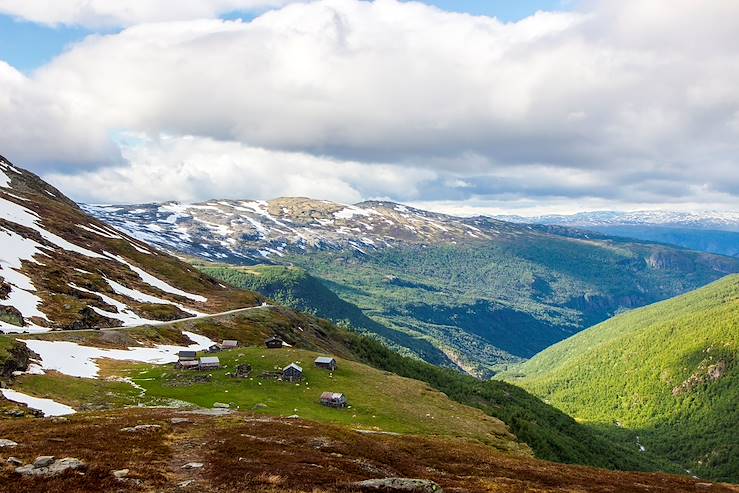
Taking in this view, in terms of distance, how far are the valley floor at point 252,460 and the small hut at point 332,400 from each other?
26133 millimetres

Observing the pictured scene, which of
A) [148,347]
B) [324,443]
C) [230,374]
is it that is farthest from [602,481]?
[148,347]

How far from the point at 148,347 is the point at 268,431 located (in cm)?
7633

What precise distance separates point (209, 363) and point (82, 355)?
23.0 meters

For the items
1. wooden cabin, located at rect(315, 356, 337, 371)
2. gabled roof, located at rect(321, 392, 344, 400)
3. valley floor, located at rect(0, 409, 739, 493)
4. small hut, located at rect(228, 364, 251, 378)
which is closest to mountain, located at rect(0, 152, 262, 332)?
small hut, located at rect(228, 364, 251, 378)

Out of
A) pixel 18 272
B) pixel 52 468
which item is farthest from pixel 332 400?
pixel 18 272

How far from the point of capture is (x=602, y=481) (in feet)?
190

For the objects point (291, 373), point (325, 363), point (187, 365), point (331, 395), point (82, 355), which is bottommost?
point (331, 395)

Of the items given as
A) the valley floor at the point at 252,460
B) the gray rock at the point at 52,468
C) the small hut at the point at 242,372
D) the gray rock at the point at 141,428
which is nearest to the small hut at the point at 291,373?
the small hut at the point at 242,372

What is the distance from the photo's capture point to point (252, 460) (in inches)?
1646

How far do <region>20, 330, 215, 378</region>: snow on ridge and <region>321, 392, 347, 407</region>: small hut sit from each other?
3654cm

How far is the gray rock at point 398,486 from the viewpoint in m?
36.1

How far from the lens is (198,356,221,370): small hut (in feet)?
341

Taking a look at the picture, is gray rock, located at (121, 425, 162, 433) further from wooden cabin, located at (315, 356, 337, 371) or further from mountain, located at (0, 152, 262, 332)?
mountain, located at (0, 152, 262, 332)

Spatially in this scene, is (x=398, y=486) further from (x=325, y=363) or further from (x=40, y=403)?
(x=325, y=363)
